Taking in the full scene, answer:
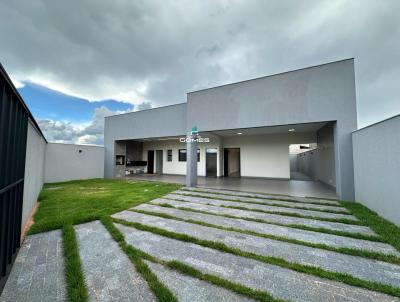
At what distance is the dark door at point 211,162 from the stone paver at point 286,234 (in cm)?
731

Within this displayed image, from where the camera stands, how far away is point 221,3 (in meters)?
5.44

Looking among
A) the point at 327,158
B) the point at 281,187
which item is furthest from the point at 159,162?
the point at 327,158

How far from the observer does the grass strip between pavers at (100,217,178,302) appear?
1391 mm

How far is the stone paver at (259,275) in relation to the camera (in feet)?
4.66

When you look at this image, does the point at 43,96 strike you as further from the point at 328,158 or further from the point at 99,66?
the point at 328,158

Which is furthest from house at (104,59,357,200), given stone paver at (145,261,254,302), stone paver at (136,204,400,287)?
stone paver at (145,261,254,302)

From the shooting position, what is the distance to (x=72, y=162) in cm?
923

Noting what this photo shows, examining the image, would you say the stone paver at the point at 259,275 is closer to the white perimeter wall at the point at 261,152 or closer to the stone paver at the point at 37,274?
the stone paver at the point at 37,274

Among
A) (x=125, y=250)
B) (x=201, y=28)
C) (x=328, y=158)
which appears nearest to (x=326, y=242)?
(x=125, y=250)

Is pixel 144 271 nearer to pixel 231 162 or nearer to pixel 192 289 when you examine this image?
pixel 192 289

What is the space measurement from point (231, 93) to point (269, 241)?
18.2ft

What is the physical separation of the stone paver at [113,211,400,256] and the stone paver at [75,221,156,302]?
2.88 feet

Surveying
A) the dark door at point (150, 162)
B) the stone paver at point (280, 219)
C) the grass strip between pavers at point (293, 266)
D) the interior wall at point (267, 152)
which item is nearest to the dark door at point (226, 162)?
the interior wall at point (267, 152)

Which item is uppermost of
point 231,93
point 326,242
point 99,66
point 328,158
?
point 99,66
